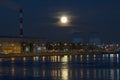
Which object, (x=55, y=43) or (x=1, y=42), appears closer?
(x=1, y=42)

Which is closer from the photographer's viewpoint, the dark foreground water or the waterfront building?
the dark foreground water

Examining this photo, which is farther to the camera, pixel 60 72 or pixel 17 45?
pixel 17 45

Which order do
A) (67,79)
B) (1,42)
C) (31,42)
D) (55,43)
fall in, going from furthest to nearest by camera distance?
1. (55,43)
2. (31,42)
3. (1,42)
4. (67,79)

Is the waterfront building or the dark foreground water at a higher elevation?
the waterfront building

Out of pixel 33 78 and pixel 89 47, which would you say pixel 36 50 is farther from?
pixel 33 78

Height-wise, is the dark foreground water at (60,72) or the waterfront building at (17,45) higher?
the waterfront building at (17,45)

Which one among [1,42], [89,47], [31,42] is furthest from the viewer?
[89,47]

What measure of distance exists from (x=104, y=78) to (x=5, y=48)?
52441mm

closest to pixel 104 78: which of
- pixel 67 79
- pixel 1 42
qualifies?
pixel 67 79

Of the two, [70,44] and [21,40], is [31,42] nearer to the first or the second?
[21,40]

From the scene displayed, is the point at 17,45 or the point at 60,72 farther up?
the point at 17,45

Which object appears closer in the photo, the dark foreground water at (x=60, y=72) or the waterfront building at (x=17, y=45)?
the dark foreground water at (x=60, y=72)

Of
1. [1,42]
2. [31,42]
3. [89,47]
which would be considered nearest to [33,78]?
[1,42]

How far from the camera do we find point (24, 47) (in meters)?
76.0
